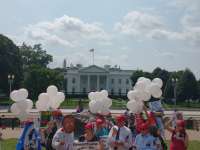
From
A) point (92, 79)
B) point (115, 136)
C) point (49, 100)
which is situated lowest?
point (115, 136)

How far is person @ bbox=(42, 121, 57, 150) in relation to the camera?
1375cm

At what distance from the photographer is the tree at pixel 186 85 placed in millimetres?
107875

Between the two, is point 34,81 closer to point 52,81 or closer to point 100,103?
point 52,81

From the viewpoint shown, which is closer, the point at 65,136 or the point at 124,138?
the point at 65,136

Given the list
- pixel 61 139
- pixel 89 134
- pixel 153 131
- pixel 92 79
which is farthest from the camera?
pixel 92 79

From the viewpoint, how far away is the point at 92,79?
16475 cm

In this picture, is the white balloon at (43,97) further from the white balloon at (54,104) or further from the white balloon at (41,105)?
the white balloon at (54,104)

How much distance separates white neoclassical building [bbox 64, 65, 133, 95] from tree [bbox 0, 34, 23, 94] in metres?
68.0

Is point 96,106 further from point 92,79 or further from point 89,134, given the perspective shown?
point 92,79

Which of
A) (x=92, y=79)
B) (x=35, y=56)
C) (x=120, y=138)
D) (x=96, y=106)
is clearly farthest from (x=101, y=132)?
(x=92, y=79)

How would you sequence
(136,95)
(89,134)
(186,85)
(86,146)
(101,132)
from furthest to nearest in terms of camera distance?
(186,85)
(136,95)
(101,132)
(86,146)
(89,134)

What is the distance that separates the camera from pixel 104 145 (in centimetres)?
1195

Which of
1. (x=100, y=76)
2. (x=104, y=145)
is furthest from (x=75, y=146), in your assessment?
(x=100, y=76)

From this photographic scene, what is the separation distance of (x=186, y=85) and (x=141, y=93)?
95.4 m
